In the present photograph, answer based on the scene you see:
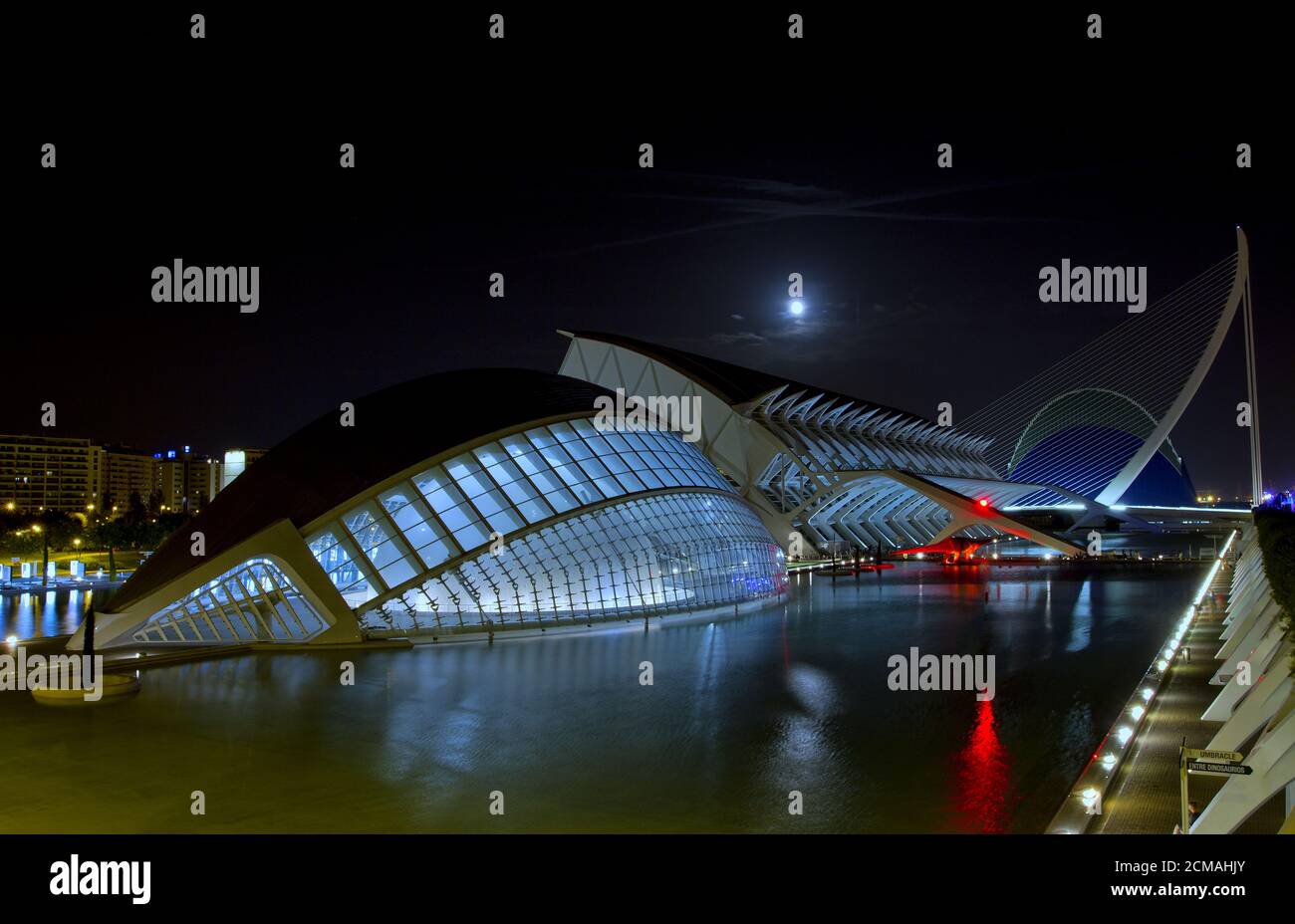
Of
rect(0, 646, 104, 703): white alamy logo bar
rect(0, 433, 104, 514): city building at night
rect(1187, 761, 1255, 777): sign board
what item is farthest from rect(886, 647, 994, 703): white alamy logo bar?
rect(0, 433, 104, 514): city building at night

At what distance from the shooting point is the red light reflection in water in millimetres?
9914

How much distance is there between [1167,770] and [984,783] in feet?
8.56

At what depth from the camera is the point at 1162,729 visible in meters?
14.0

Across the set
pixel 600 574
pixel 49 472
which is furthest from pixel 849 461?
pixel 49 472

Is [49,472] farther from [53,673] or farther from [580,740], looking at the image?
[580,740]

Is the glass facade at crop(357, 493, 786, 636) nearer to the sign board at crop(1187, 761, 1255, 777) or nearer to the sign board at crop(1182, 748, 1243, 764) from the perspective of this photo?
the sign board at crop(1182, 748, 1243, 764)

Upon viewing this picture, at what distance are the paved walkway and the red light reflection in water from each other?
100cm

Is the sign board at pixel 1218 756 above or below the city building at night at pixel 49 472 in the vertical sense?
below

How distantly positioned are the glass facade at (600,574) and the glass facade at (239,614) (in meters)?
1.87

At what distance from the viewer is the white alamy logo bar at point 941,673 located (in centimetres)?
1767

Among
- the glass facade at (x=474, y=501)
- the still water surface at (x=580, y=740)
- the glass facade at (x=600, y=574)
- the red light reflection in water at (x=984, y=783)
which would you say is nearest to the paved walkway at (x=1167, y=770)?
the still water surface at (x=580, y=740)

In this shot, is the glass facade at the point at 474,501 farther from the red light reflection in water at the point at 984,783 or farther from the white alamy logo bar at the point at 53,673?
the red light reflection in water at the point at 984,783

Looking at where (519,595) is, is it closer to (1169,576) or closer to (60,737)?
(60,737)
